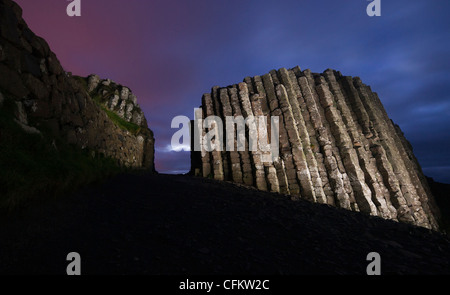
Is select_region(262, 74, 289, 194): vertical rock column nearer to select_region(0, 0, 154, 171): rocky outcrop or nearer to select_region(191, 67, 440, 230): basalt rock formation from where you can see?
select_region(191, 67, 440, 230): basalt rock formation

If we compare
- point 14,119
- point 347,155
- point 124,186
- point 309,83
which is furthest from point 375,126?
point 14,119

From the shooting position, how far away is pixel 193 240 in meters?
3.64

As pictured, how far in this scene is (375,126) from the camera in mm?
15391

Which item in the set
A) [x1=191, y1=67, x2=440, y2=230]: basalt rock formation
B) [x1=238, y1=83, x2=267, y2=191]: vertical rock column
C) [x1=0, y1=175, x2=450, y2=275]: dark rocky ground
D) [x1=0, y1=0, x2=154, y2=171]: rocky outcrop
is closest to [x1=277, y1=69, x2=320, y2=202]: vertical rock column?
[x1=191, y1=67, x2=440, y2=230]: basalt rock formation

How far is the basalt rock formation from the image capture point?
11852 mm

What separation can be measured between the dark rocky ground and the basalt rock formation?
236 inches

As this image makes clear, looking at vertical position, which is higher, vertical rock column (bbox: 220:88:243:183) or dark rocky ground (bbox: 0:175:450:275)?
vertical rock column (bbox: 220:88:243:183)

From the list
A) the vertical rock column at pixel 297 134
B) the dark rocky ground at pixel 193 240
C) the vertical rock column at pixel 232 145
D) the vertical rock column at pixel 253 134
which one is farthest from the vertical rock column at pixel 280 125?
the dark rocky ground at pixel 193 240

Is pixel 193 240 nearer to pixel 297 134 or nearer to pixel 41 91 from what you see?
pixel 41 91

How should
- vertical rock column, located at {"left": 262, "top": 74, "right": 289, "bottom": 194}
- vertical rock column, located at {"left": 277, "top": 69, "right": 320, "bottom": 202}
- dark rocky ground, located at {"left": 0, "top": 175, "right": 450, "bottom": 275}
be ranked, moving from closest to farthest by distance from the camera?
dark rocky ground, located at {"left": 0, "top": 175, "right": 450, "bottom": 275}, vertical rock column, located at {"left": 277, "top": 69, "right": 320, "bottom": 202}, vertical rock column, located at {"left": 262, "top": 74, "right": 289, "bottom": 194}

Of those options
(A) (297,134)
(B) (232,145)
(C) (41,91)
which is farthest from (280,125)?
(C) (41,91)

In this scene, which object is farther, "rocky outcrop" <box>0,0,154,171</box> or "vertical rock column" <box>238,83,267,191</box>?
"vertical rock column" <box>238,83,267,191</box>

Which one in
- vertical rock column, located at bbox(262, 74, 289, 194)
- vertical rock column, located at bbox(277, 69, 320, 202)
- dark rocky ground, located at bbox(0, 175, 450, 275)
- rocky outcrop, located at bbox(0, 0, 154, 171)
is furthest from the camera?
vertical rock column, located at bbox(262, 74, 289, 194)

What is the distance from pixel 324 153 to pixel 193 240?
1209cm
